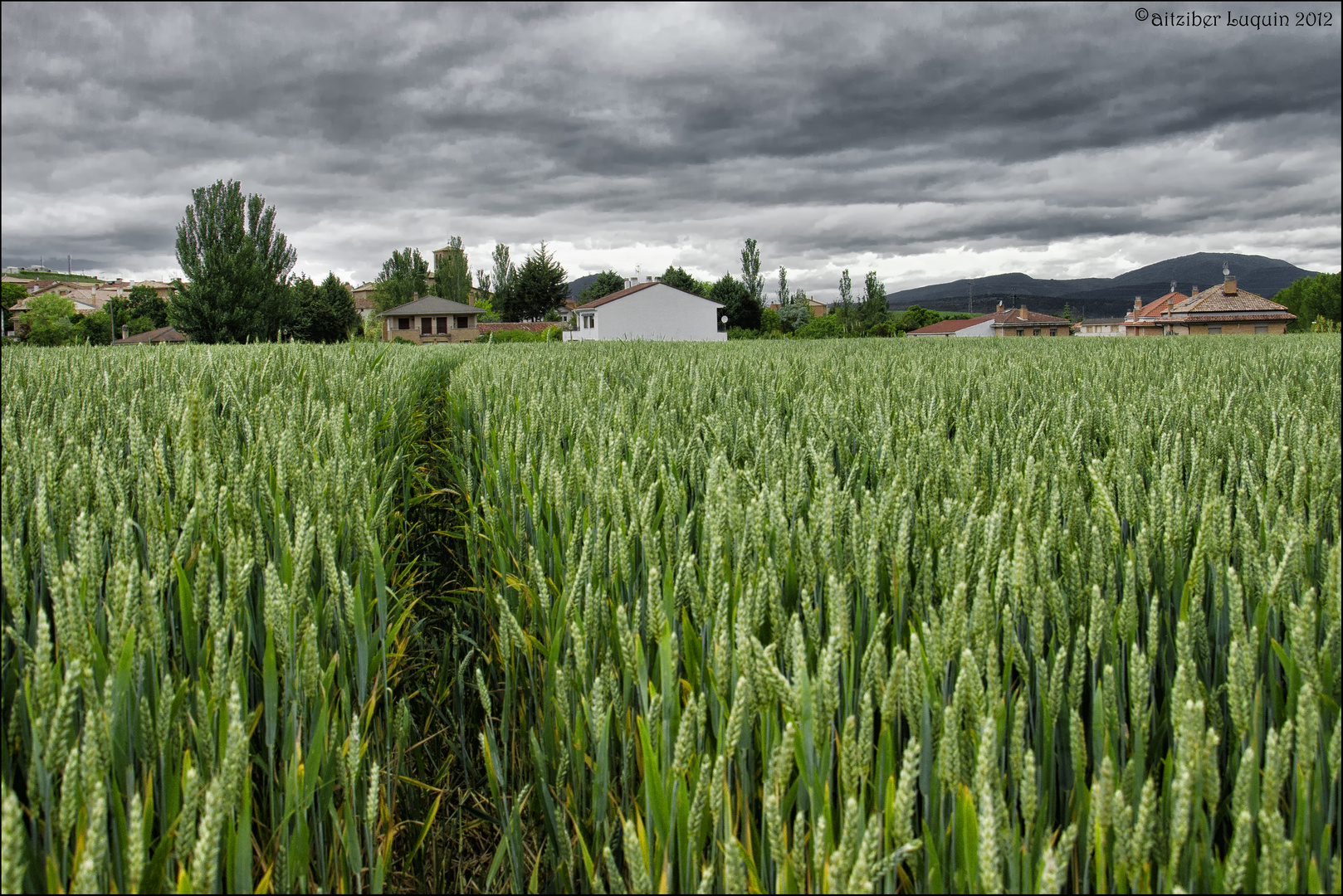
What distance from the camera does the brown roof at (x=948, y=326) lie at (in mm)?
96375

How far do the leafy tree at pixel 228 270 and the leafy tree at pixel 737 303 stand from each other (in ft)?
128

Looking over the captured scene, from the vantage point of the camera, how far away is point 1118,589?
4.67 ft

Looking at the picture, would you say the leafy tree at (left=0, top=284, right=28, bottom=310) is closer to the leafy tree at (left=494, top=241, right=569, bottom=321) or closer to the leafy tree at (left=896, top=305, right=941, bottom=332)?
the leafy tree at (left=494, top=241, right=569, bottom=321)

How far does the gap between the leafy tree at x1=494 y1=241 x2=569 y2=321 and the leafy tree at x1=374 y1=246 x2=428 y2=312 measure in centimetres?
1550

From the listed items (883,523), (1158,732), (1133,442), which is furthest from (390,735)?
(1133,442)

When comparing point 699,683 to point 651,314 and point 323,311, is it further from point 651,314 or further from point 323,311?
point 323,311

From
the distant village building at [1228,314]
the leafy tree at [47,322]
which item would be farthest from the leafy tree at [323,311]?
the distant village building at [1228,314]

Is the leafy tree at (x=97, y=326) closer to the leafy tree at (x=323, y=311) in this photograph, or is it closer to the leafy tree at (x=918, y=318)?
the leafy tree at (x=323, y=311)

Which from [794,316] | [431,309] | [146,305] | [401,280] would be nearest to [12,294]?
[146,305]

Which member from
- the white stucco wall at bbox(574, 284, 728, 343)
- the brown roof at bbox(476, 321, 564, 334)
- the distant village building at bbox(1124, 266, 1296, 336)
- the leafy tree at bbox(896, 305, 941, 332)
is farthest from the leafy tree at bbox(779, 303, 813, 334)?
the distant village building at bbox(1124, 266, 1296, 336)

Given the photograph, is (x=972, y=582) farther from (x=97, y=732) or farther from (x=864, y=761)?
(x=97, y=732)

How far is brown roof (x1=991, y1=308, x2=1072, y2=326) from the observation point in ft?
309

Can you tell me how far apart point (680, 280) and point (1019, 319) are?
4220 centimetres

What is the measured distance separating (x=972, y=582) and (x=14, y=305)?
126m
